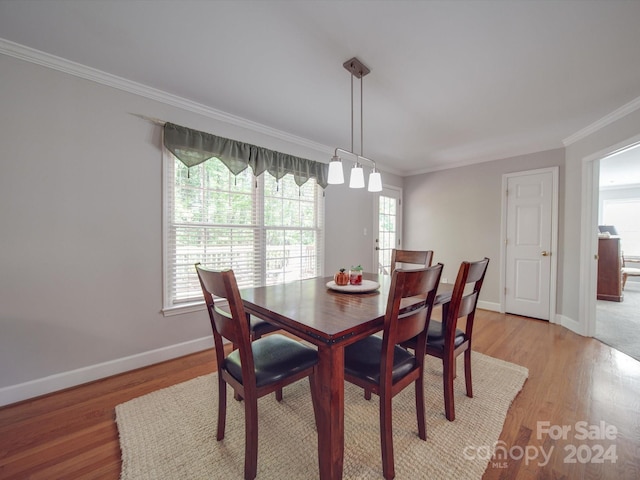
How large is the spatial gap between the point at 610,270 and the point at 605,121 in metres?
3.24

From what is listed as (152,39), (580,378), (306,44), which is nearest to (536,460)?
(580,378)

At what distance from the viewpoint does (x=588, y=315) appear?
2955 mm

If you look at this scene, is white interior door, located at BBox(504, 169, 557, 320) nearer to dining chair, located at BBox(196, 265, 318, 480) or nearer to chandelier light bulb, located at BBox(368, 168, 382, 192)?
chandelier light bulb, located at BBox(368, 168, 382, 192)

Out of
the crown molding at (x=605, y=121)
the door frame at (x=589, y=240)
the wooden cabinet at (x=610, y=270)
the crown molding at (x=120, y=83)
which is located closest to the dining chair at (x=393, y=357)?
the crown molding at (x=120, y=83)

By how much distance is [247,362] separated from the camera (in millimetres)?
1150

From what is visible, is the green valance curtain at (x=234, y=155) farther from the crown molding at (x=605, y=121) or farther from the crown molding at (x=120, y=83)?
the crown molding at (x=605, y=121)

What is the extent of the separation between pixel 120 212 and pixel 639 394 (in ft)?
13.5

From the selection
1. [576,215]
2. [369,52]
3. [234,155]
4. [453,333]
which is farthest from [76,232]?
[576,215]

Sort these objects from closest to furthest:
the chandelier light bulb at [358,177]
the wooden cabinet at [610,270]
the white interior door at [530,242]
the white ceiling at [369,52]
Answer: the white ceiling at [369,52], the chandelier light bulb at [358,177], the white interior door at [530,242], the wooden cabinet at [610,270]

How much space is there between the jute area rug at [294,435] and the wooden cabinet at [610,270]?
4275 mm

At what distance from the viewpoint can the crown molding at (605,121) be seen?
7.67ft

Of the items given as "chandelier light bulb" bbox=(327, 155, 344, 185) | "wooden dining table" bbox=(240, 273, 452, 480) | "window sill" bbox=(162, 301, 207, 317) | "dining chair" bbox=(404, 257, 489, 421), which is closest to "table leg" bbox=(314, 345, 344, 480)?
"wooden dining table" bbox=(240, 273, 452, 480)

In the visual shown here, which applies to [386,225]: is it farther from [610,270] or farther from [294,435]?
[610,270]

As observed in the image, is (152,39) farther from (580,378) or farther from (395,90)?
(580,378)
